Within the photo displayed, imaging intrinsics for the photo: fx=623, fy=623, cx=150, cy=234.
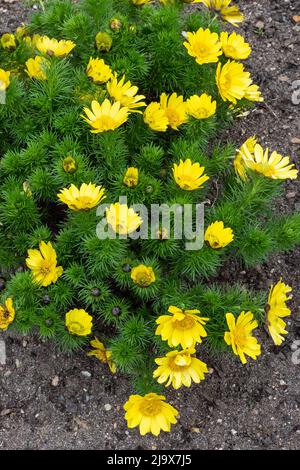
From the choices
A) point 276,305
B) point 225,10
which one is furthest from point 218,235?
point 225,10

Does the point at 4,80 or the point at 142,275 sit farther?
the point at 4,80

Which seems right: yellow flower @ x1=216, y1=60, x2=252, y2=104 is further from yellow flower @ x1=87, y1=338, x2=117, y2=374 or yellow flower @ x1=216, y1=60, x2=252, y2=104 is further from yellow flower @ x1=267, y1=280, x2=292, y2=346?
yellow flower @ x1=87, y1=338, x2=117, y2=374

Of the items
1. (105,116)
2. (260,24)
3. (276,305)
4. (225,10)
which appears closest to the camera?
(276,305)

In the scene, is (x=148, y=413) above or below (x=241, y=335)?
below

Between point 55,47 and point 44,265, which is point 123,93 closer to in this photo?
point 55,47

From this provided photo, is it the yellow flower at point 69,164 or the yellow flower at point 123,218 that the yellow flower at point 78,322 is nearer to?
the yellow flower at point 123,218
